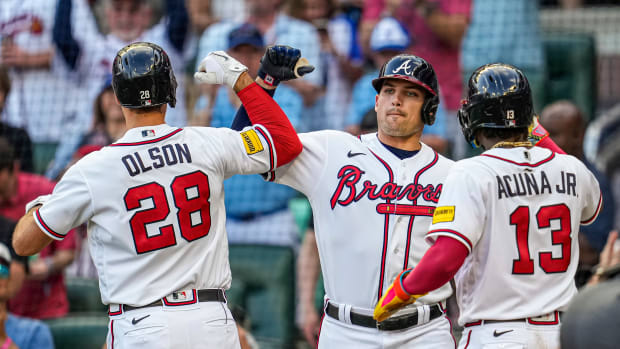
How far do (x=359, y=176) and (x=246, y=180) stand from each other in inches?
111

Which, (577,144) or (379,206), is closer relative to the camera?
(379,206)

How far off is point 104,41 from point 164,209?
167 inches

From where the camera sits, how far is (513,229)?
10.1 feet

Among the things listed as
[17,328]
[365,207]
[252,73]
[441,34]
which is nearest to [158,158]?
[365,207]

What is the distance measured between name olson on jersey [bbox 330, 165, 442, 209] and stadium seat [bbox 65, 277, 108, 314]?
2769mm

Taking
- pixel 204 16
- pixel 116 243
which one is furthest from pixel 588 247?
pixel 204 16

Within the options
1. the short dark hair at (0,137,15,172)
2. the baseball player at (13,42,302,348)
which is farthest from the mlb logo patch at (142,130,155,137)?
the short dark hair at (0,137,15,172)

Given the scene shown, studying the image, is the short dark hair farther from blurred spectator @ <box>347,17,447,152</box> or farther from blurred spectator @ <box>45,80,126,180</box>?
blurred spectator @ <box>347,17,447,152</box>

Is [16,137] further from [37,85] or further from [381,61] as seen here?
[381,61]

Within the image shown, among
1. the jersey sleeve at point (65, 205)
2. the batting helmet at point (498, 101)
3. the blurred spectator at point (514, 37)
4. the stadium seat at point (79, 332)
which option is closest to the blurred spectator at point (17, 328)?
the stadium seat at point (79, 332)

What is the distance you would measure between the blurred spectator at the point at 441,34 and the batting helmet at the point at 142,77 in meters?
3.36

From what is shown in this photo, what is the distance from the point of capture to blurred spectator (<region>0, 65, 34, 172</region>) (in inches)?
244

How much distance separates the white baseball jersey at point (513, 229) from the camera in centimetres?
306

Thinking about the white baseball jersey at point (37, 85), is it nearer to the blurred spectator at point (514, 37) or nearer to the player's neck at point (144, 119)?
the blurred spectator at point (514, 37)
